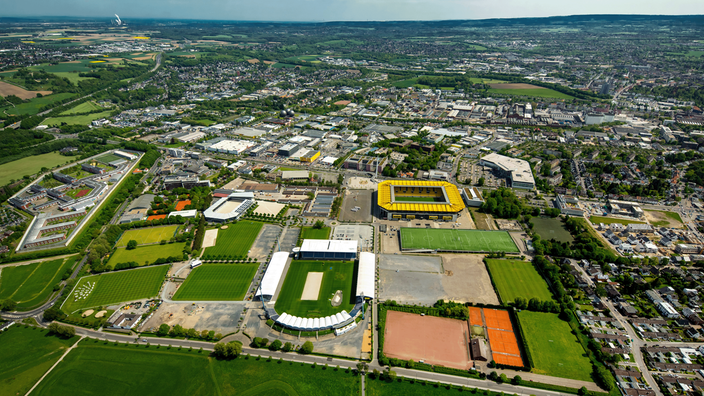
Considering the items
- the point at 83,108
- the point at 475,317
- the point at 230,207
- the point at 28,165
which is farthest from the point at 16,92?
the point at 475,317

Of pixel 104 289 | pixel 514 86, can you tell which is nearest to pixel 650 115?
pixel 514 86

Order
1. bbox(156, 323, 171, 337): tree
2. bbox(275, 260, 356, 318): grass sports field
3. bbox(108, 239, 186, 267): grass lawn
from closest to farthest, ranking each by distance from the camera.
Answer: bbox(156, 323, 171, 337): tree < bbox(275, 260, 356, 318): grass sports field < bbox(108, 239, 186, 267): grass lawn

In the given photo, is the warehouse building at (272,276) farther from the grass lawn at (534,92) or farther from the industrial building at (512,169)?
the grass lawn at (534,92)

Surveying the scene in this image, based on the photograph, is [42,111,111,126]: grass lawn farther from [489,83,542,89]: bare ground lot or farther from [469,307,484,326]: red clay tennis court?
[489,83,542,89]: bare ground lot

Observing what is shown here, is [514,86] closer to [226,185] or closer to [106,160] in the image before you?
[226,185]

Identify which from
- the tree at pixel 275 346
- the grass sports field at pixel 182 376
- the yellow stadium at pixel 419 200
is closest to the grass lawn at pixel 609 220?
the yellow stadium at pixel 419 200

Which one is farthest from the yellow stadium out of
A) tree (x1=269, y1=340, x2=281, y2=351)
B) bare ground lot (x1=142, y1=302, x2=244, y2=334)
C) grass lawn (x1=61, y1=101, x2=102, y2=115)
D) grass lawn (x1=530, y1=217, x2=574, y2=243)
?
Answer: grass lawn (x1=61, y1=101, x2=102, y2=115)

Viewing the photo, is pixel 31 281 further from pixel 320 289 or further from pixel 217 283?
pixel 320 289
